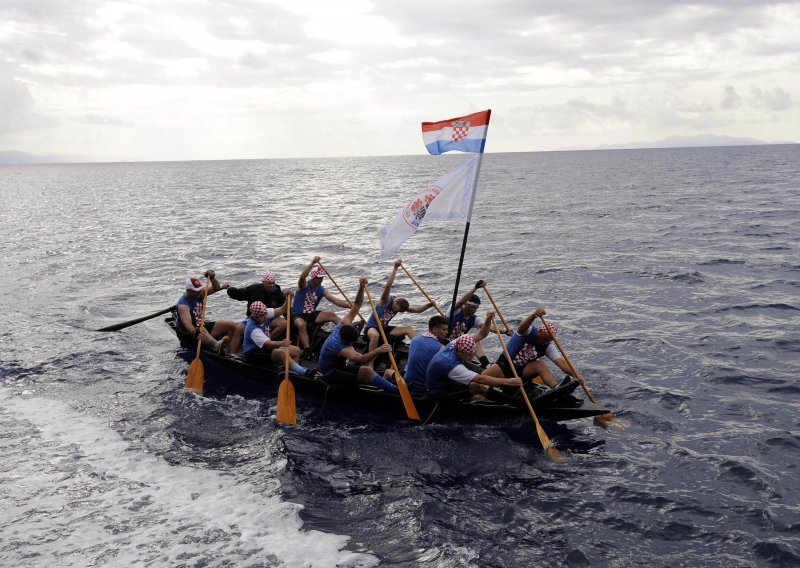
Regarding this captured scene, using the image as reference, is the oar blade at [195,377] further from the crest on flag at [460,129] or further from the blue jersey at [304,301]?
the crest on flag at [460,129]

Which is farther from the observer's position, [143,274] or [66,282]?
[143,274]

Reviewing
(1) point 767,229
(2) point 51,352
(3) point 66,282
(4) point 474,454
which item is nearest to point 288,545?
(4) point 474,454

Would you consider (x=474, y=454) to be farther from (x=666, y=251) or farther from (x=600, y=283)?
(x=666, y=251)

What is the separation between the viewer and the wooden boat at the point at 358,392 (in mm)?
11016

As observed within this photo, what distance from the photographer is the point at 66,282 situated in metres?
25.8

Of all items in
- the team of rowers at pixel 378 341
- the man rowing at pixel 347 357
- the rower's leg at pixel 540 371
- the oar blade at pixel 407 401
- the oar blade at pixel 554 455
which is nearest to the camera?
the oar blade at pixel 554 455

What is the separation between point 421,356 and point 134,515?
538cm

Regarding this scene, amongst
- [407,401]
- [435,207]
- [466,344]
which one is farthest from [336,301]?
[466,344]

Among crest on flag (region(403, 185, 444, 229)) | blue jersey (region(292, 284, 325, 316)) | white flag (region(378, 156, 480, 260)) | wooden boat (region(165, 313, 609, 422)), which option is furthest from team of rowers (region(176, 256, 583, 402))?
crest on flag (region(403, 185, 444, 229))

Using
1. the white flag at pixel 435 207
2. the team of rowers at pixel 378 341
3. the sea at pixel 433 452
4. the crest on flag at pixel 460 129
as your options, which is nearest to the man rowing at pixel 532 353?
the team of rowers at pixel 378 341

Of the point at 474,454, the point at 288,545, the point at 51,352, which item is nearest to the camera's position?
the point at 288,545

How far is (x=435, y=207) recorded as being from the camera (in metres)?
12.3

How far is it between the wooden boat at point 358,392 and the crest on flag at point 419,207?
327 cm

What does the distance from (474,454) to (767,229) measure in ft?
94.2
